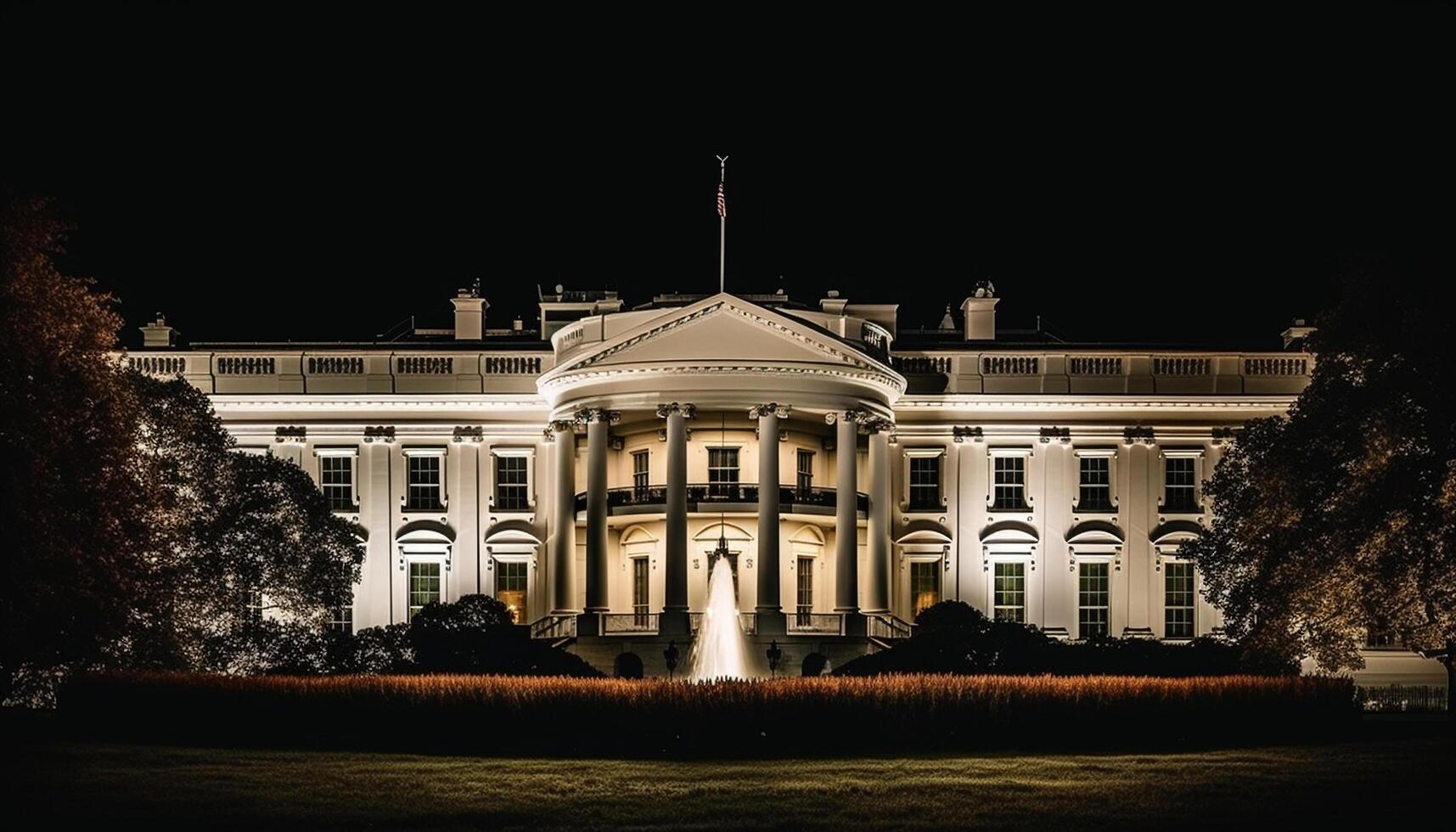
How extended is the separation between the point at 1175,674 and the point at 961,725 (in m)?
11.7

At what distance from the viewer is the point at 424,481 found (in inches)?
2270

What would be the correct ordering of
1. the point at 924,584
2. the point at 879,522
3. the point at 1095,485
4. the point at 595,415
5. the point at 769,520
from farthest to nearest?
the point at 1095,485
the point at 924,584
the point at 879,522
the point at 595,415
the point at 769,520

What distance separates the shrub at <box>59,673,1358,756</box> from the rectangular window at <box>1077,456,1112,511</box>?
25066 mm

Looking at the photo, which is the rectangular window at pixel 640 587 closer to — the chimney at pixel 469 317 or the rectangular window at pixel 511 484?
the rectangular window at pixel 511 484

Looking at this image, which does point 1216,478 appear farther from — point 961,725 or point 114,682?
point 114,682

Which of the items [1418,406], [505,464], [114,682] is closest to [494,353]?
[505,464]

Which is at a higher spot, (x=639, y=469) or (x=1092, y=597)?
(x=639, y=469)

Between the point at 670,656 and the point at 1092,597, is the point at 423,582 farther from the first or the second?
the point at 1092,597

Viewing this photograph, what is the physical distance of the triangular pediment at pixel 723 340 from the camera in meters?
51.5

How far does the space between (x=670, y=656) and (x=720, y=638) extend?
1.54 meters

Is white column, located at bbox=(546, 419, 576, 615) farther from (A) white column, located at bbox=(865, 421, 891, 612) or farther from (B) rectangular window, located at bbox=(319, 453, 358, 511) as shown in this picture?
(A) white column, located at bbox=(865, 421, 891, 612)

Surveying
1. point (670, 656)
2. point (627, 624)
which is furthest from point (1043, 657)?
point (627, 624)

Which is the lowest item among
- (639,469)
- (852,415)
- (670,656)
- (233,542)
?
(670,656)

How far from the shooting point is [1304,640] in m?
A: 39.7
